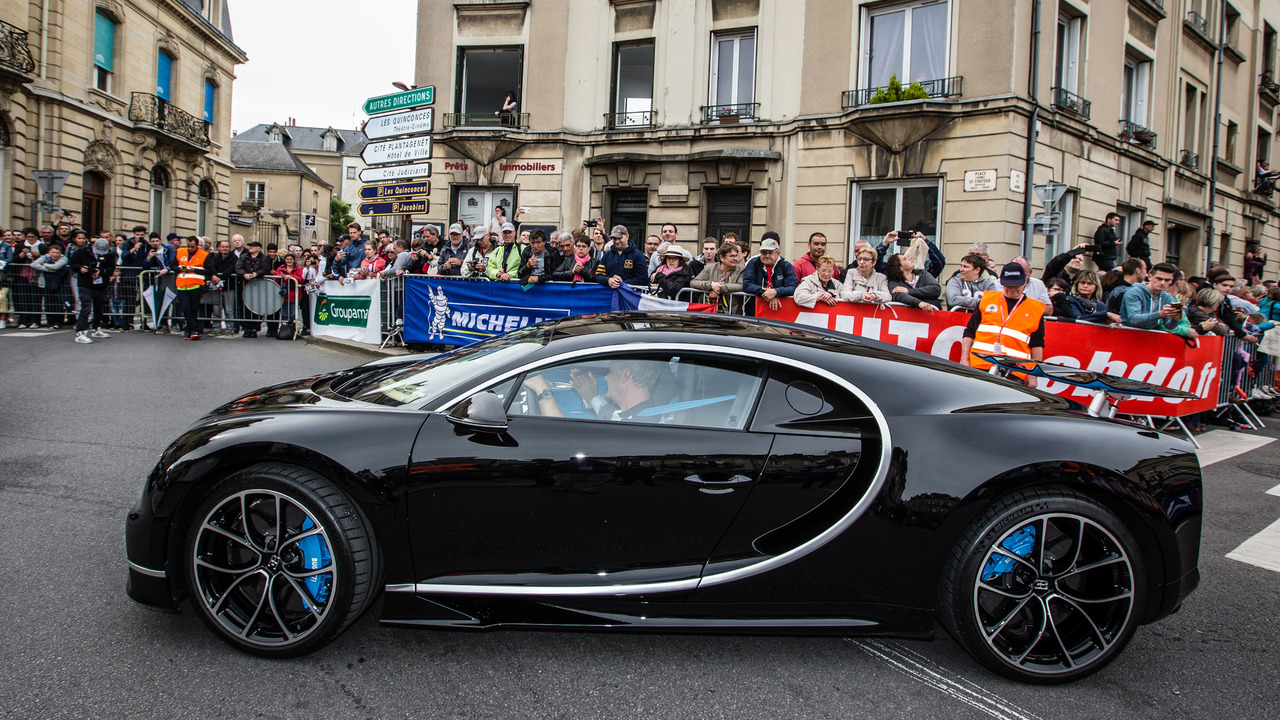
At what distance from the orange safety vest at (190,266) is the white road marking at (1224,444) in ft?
49.0

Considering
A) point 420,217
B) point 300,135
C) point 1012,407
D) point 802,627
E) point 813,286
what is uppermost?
point 300,135

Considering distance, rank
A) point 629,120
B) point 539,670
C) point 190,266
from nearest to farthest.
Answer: point 539,670 → point 190,266 → point 629,120

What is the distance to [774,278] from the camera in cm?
869

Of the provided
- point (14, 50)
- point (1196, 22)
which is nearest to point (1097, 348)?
point (1196, 22)

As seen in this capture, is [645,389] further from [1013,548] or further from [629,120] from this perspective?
[629,120]

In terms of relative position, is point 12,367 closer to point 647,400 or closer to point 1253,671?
point 647,400

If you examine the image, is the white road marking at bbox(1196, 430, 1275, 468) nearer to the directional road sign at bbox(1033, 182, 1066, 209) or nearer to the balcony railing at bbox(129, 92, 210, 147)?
the directional road sign at bbox(1033, 182, 1066, 209)

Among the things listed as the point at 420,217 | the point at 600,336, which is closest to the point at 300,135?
the point at 420,217

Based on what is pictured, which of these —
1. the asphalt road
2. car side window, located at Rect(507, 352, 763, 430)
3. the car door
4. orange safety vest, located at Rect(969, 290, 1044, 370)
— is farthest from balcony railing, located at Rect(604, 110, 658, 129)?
the car door

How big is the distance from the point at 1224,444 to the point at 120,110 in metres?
33.9

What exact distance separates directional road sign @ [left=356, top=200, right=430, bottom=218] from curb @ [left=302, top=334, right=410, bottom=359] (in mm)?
2144

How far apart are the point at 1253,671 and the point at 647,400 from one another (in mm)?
2621

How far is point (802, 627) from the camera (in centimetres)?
280

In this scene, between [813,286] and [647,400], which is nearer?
[647,400]
